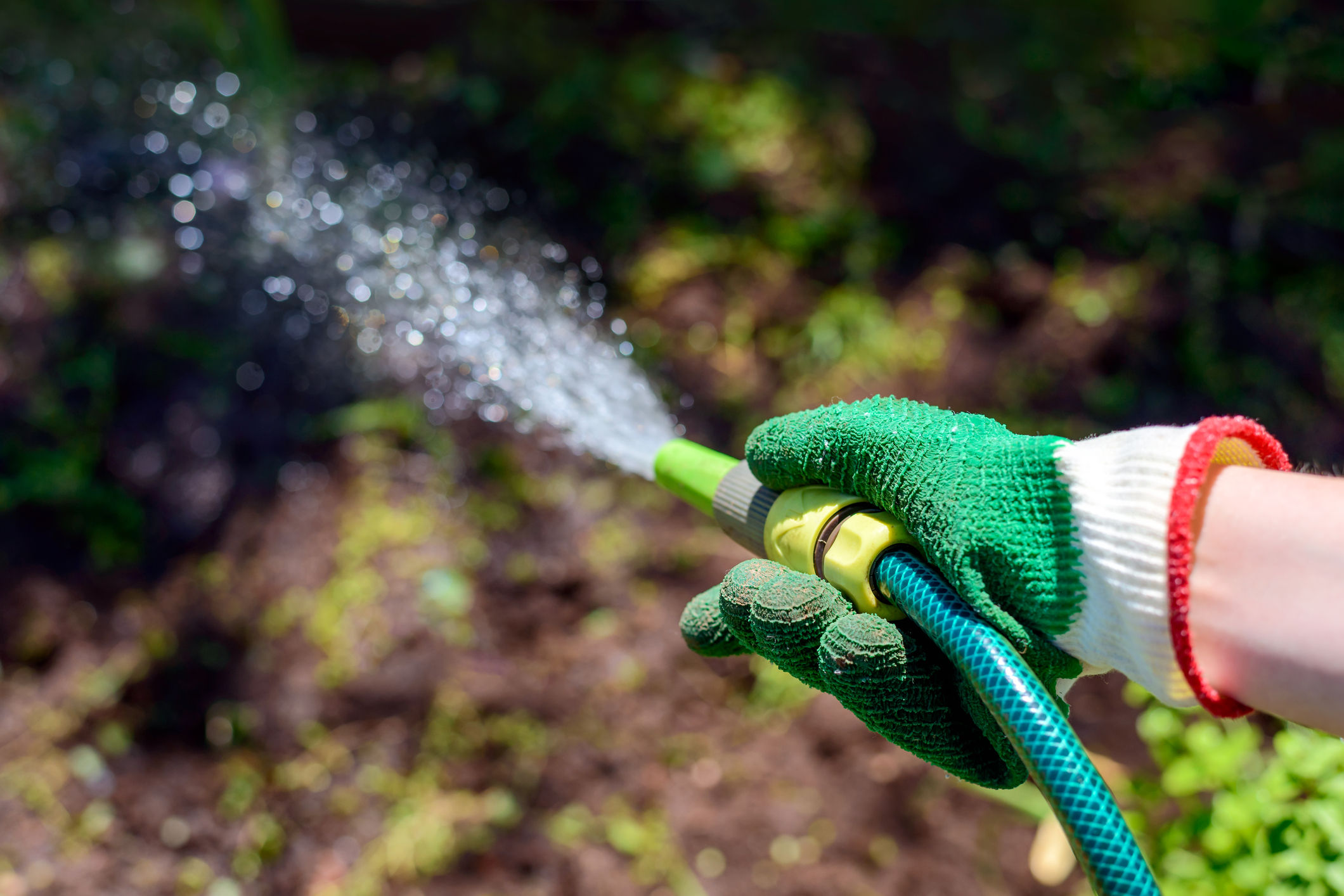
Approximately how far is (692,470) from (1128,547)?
0.69 meters

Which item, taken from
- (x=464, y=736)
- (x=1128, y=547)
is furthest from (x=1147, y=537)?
(x=464, y=736)

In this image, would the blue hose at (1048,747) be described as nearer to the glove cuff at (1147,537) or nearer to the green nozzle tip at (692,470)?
the glove cuff at (1147,537)

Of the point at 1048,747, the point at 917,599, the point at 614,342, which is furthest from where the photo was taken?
the point at 614,342

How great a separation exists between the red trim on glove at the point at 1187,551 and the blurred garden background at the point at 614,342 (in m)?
0.63

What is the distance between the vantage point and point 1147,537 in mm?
891

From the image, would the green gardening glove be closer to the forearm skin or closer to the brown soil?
the forearm skin

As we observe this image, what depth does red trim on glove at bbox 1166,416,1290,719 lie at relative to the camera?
34.2 inches

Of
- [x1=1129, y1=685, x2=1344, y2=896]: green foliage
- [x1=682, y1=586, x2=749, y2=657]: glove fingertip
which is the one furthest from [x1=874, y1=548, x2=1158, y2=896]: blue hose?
[x1=1129, y1=685, x2=1344, y2=896]: green foliage

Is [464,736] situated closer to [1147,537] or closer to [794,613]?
[794,613]

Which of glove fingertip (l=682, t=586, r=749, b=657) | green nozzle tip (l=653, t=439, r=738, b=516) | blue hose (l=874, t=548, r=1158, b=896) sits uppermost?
blue hose (l=874, t=548, r=1158, b=896)

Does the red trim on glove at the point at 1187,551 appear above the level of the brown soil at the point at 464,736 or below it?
above

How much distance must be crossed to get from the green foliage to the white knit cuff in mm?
496

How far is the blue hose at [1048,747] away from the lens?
824 millimetres

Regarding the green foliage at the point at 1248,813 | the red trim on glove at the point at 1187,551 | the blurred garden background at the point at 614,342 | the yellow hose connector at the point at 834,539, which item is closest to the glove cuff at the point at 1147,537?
the red trim on glove at the point at 1187,551
